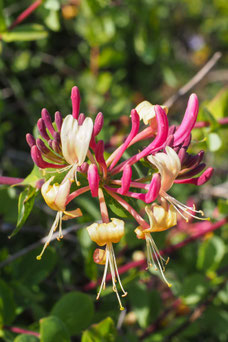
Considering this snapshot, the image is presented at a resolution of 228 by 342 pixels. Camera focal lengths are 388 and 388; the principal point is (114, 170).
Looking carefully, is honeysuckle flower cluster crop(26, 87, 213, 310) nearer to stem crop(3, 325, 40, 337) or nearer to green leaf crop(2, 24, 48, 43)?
stem crop(3, 325, 40, 337)

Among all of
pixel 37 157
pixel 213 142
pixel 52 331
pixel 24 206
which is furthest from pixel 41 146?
pixel 213 142

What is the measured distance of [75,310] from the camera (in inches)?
40.6

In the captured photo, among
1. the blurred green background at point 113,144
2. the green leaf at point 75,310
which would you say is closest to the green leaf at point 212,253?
the blurred green background at point 113,144

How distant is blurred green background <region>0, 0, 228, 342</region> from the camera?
116cm

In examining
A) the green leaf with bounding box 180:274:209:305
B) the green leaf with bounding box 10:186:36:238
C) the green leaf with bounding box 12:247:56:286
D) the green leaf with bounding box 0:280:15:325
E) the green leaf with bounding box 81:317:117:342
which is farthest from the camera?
the green leaf with bounding box 180:274:209:305

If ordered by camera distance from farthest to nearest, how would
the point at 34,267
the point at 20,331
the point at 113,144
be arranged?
the point at 113,144, the point at 34,267, the point at 20,331

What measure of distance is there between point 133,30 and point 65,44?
422 mm

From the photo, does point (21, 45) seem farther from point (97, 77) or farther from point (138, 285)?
point (138, 285)

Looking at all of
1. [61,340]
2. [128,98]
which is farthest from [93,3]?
[61,340]

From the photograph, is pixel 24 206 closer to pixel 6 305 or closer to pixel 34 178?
pixel 34 178

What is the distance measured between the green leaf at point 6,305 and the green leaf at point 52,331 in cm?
21

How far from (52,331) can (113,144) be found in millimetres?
654

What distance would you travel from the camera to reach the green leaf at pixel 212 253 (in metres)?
1.41

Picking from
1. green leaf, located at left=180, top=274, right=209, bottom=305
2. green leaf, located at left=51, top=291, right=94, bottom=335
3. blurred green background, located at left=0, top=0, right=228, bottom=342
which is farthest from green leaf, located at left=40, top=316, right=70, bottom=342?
green leaf, located at left=180, top=274, right=209, bottom=305
